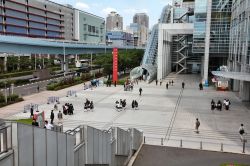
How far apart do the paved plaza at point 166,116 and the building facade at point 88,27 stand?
92.6m

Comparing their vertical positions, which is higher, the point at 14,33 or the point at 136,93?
the point at 14,33

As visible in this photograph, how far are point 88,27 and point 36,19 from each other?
3762 centimetres

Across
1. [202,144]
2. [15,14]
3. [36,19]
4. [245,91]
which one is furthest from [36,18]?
[202,144]

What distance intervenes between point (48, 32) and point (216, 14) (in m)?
74.2

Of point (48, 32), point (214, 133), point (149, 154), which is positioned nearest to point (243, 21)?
point (214, 133)

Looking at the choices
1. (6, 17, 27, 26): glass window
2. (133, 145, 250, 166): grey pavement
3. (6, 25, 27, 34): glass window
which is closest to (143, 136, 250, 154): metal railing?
(133, 145, 250, 166): grey pavement

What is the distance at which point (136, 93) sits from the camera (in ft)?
141

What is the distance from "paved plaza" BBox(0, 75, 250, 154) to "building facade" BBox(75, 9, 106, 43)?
92.6m

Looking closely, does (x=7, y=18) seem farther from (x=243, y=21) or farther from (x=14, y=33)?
(x=243, y=21)

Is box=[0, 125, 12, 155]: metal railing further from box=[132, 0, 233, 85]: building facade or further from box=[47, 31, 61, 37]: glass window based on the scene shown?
box=[47, 31, 61, 37]: glass window

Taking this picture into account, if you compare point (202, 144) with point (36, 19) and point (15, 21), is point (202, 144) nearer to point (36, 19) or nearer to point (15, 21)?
point (15, 21)

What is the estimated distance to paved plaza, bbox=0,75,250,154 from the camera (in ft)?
70.7

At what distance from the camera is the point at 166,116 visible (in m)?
28.7

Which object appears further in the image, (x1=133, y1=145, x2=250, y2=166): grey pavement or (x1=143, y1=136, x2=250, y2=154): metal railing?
(x1=143, y1=136, x2=250, y2=154): metal railing
